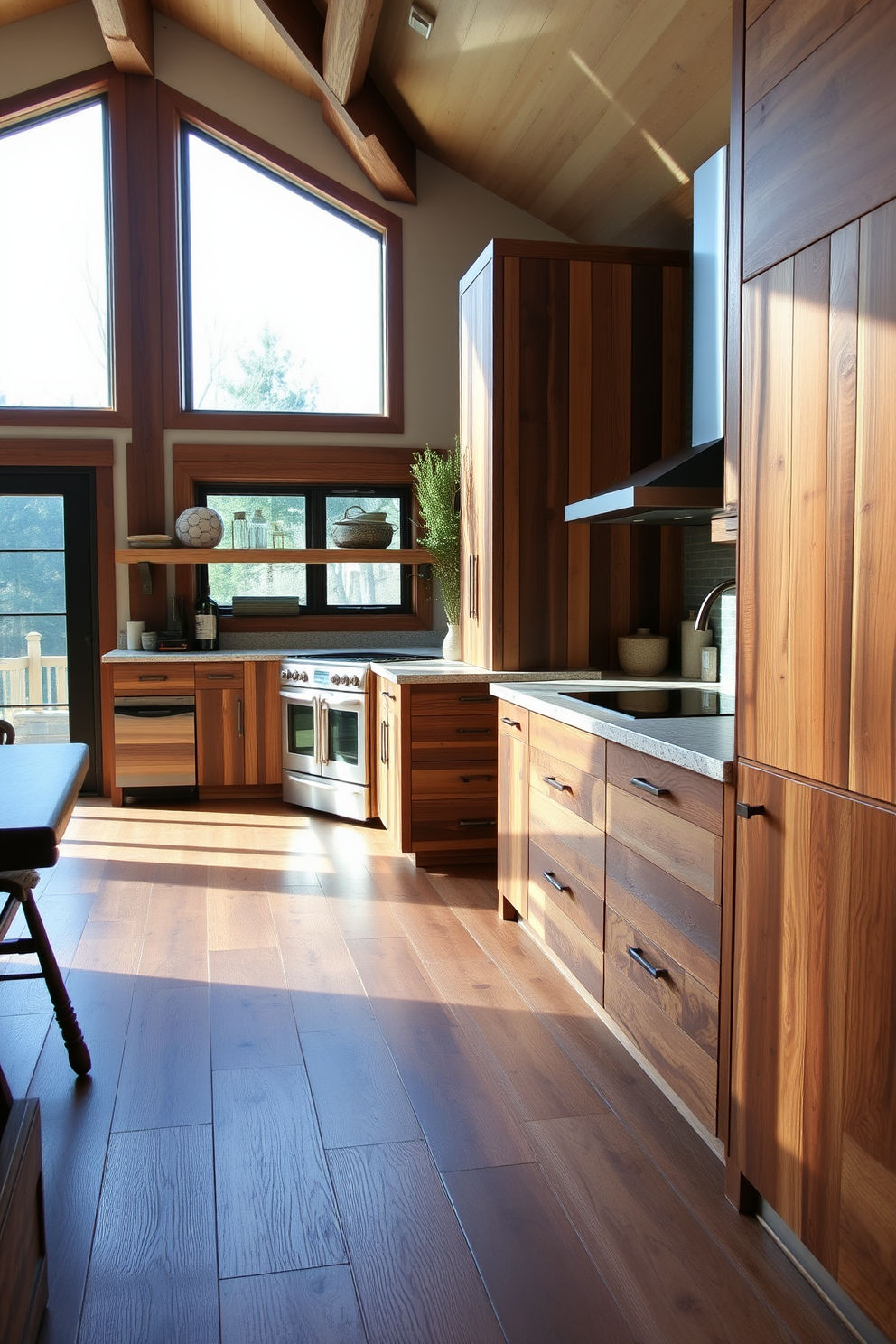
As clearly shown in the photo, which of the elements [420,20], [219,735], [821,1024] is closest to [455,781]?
[219,735]

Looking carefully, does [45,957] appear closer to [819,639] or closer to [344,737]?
[819,639]

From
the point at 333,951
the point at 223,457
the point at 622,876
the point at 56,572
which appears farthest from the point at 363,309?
the point at 622,876

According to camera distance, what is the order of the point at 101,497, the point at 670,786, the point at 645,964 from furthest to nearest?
the point at 101,497 < the point at 645,964 < the point at 670,786

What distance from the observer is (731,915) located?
2027 mm

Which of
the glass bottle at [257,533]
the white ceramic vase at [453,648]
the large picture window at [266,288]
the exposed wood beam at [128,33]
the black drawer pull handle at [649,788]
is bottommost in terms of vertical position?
the black drawer pull handle at [649,788]

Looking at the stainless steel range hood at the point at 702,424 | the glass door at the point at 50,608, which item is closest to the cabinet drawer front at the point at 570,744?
the stainless steel range hood at the point at 702,424

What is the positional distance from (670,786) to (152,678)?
3.87 m

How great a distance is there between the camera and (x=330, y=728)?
5320 mm

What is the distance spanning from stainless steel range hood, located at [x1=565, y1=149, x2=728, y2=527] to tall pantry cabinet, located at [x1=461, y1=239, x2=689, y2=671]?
931mm

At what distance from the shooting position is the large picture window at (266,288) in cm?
605

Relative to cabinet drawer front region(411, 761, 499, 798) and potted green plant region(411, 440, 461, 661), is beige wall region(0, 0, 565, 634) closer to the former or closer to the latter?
potted green plant region(411, 440, 461, 661)

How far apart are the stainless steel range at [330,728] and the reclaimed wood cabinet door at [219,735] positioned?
0.81 feet

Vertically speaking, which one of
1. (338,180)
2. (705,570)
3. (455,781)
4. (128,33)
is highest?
(128,33)

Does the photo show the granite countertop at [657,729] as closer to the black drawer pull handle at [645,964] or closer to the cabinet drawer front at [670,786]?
the cabinet drawer front at [670,786]
